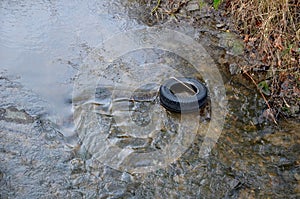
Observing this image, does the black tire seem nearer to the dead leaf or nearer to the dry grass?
the dead leaf

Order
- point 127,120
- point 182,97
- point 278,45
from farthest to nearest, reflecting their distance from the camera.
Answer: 1. point 278,45
2. point 182,97
3. point 127,120

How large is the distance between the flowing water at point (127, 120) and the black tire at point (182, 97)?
89mm

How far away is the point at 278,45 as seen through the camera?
162 inches

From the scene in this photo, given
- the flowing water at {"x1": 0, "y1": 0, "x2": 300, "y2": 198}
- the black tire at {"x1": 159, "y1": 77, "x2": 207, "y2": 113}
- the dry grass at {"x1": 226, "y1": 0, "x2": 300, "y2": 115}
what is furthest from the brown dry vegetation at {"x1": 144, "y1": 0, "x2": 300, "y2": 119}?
the black tire at {"x1": 159, "y1": 77, "x2": 207, "y2": 113}

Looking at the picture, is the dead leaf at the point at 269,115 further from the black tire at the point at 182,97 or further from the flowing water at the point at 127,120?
the black tire at the point at 182,97

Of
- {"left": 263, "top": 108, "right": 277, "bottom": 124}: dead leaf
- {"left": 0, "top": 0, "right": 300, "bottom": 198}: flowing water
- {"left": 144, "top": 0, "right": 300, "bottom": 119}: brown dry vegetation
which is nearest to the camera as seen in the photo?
{"left": 0, "top": 0, "right": 300, "bottom": 198}: flowing water

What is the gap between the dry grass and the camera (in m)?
3.83

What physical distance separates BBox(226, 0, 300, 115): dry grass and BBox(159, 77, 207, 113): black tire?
0.80m

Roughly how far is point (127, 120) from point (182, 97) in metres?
0.67

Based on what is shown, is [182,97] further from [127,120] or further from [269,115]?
[269,115]

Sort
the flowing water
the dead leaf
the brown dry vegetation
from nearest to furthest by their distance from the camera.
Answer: the flowing water < the dead leaf < the brown dry vegetation

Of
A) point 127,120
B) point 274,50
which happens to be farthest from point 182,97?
point 274,50

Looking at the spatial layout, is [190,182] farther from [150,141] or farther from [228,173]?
[150,141]

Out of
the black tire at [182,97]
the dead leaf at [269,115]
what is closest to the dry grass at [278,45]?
the dead leaf at [269,115]
